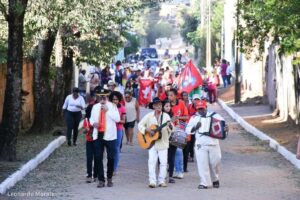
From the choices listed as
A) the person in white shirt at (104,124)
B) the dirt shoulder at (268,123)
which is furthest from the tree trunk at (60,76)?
the person in white shirt at (104,124)

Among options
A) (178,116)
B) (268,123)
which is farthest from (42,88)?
(178,116)

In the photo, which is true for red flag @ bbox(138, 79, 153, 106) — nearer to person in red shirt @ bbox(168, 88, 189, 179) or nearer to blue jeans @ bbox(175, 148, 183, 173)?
person in red shirt @ bbox(168, 88, 189, 179)

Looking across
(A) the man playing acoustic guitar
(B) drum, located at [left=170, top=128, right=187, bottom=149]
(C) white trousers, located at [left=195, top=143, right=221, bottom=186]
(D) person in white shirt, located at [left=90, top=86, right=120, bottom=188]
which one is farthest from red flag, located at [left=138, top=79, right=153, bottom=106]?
(C) white trousers, located at [left=195, top=143, right=221, bottom=186]

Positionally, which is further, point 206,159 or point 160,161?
point 160,161

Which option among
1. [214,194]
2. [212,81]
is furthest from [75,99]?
[212,81]

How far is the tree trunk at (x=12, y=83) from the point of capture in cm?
1631

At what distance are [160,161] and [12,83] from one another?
4.11 m

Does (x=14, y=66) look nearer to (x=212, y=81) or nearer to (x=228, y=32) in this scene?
(x=212, y=81)

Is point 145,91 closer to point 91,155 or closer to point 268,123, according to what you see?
point 268,123

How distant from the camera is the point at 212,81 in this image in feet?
124

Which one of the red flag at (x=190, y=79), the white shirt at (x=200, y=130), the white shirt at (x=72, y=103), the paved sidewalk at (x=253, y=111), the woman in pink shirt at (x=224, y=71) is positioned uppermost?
the woman in pink shirt at (x=224, y=71)

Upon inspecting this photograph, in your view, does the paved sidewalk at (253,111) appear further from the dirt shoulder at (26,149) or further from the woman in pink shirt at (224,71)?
the woman in pink shirt at (224,71)

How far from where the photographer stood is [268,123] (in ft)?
87.6

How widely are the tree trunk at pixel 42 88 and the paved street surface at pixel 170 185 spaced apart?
3561 mm
